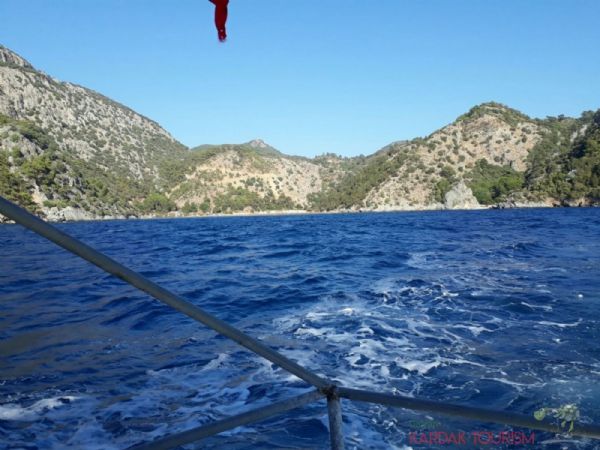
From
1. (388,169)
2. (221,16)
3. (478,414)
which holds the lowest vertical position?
(478,414)

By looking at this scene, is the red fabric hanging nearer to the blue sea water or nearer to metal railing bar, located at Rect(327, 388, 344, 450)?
metal railing bar, located at Rect(327, 388, 344, 450)

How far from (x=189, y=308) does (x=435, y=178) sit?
172645 millimetres

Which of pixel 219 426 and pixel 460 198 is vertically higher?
pixel 460 198

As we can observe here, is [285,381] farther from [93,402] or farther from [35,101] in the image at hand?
[35,101]

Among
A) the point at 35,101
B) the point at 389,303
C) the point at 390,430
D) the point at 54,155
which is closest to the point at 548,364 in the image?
the point at 390,430

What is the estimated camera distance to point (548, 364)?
6.78m

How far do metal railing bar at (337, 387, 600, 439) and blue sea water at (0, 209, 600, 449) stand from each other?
2980 millimetres

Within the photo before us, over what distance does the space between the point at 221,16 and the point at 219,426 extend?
1.94 meters

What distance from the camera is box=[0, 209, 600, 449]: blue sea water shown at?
5164 millimetres

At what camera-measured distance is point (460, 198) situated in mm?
144000

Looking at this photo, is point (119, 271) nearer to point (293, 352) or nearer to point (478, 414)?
point (478, 414)

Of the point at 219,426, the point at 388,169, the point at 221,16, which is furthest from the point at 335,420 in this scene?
the point at 388,169

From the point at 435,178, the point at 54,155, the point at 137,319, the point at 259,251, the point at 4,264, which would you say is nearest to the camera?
the point at 137,319

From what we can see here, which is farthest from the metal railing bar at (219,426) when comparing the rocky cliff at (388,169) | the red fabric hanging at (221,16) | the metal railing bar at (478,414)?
the rocky cliff at (388,169)
